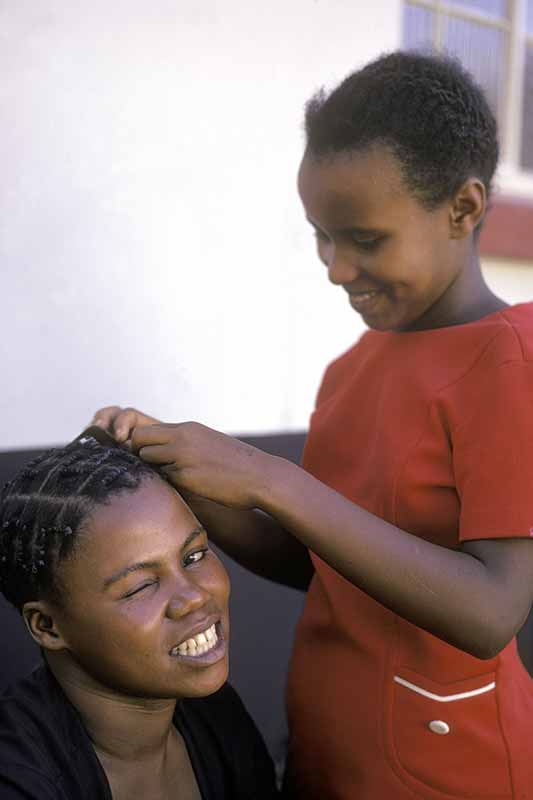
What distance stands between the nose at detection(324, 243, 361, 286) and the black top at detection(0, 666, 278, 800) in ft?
2.75

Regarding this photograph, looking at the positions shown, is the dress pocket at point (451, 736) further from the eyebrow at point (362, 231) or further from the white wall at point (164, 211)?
the white wall at point (164, 211)

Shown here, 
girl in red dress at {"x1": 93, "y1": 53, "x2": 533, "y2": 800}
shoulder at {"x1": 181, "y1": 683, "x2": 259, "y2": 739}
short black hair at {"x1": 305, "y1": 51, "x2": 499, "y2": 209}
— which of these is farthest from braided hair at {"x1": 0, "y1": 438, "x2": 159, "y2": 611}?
short black hair at {"x1": 305, "y1": 51, "x2": 499, "y2": 209}

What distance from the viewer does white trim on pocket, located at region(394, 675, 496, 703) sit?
4.83 ft

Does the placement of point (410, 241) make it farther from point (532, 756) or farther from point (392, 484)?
point (532, 756)

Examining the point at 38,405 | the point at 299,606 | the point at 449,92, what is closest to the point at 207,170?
the point at 38,405

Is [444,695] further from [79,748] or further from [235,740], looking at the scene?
[79,748]

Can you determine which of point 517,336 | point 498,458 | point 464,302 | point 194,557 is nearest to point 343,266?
point 464,302

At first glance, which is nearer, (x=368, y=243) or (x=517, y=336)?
(x=517, y=336)

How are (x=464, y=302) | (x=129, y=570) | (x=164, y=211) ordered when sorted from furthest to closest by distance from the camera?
(x=164, y=211) → (x=464, y=302) → (x=129, y=570)

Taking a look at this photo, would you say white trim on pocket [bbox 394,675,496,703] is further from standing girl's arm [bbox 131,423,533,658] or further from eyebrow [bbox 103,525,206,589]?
eyebrow [bbox 103,525,206,589]

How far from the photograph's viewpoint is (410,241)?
62.0 inches

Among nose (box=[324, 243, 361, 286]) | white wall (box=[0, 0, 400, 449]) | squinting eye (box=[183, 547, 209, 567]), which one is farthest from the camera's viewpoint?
white wall (box=[0, 0, 400, 449])

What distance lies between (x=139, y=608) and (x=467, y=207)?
90 cm

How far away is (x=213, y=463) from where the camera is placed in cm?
133
